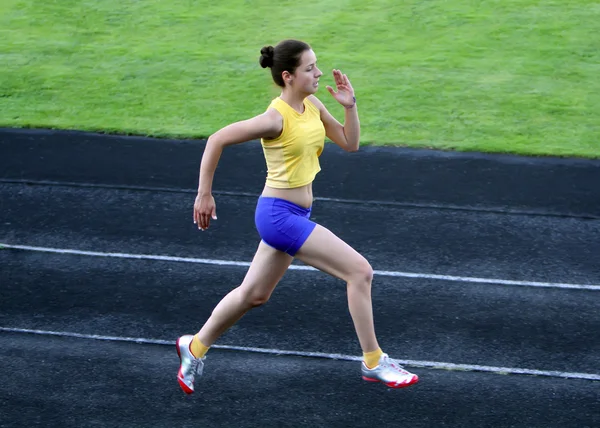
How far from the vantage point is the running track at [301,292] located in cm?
570

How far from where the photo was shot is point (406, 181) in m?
9.57

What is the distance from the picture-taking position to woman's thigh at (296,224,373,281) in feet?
16.6

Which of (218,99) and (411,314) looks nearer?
(411,314)

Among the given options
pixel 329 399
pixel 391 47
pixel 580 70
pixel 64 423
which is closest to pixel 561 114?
pixel 580 70

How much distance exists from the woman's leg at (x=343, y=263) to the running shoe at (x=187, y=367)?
1068mm

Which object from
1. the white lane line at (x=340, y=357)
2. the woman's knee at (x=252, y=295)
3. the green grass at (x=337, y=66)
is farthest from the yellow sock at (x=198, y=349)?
the green grass at (x=337, y=66)

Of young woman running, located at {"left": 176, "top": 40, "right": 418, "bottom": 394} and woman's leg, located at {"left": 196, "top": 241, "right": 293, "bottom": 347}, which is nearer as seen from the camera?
young woman running, located at {"left": 176, "top": 40, "right": 418, "bottom": 394}

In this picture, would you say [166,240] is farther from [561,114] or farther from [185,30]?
[185,30]

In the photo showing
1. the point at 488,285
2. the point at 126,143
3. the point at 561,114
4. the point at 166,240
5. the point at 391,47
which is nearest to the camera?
the point at 488,285

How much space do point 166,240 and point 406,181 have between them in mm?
2820

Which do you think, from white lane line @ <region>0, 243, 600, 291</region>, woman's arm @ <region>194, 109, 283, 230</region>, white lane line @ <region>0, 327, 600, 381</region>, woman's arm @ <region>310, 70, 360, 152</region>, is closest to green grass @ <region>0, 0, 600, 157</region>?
white lane line @ <region>0, 243, 600, 291</region>

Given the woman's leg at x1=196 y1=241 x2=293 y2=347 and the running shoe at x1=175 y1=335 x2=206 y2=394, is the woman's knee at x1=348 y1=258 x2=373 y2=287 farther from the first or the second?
the running shoe at x1=175 y1=335 x2=206 y2=394

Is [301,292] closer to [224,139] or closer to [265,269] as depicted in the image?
[265,269]

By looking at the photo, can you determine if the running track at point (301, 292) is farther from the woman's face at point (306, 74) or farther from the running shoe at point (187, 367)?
the woman's face at point (306, 74)
